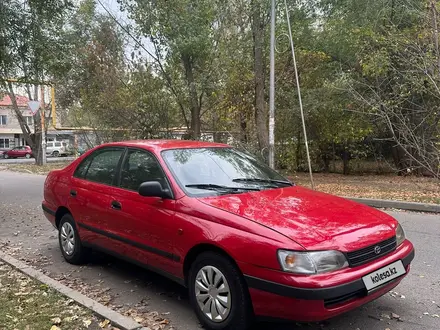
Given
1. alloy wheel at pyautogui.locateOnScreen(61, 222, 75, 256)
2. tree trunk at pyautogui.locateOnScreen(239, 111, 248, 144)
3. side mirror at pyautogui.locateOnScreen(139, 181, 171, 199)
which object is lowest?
alloy wheel at pyautogui.locateOnScreen(61, 222, 75, 256)

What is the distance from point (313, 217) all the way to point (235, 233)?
0.67 metres

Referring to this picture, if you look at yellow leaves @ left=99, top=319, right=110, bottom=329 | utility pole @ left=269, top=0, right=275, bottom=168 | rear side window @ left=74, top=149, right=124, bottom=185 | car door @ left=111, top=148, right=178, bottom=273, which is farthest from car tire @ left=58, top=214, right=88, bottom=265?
utility pole @ left=269, top=0, right=275, bottom=168

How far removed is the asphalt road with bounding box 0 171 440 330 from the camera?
3.73m

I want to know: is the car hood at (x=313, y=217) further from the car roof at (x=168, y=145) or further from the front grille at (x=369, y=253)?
the car roof at (x=168, y=145)

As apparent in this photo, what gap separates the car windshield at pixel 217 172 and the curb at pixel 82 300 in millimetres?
1226

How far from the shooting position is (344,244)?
3182 millimetres

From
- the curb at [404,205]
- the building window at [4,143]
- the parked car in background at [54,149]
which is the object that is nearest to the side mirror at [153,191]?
the curb at [404,205]

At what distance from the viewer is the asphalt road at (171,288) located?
373cm

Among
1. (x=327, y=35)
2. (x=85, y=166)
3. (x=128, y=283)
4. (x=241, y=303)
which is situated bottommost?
(x=128, y=283)

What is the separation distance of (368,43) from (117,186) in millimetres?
11095

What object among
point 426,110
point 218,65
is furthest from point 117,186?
point 426,110

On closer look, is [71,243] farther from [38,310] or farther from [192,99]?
[192,99]

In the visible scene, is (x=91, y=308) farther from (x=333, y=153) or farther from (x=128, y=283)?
(x=333, y=153)

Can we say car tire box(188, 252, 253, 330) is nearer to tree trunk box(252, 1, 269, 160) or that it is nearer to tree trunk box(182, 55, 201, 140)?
tree trunk box(252, 1, 269, 160)
